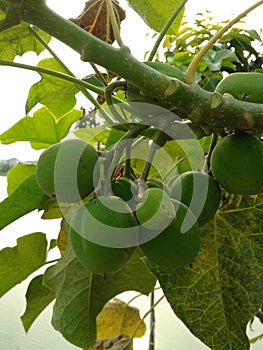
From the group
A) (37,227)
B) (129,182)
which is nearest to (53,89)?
(129,182)

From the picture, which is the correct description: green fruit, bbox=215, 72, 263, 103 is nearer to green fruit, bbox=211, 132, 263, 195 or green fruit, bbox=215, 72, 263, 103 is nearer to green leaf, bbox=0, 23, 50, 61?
green fruit, bbox=211, 132, 263, 195

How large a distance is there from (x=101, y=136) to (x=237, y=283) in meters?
0.35

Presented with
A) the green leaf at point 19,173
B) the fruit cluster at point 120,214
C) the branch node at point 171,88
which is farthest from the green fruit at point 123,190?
the green leaf at point 19,173

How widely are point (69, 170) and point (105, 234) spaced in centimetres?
7

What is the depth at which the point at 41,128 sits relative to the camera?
0.89 m

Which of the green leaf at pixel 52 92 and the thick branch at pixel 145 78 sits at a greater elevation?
the thick branch at pixel 145 78

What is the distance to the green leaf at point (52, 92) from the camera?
842 mm

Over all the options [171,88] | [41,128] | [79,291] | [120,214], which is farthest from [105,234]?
[41,128]

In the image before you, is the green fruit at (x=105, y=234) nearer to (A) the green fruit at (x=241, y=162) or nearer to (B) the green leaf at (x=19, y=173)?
(A) the green fruit at (x=241, y=162)

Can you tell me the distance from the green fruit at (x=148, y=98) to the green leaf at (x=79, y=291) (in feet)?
0.78

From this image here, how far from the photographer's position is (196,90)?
0.40 metres

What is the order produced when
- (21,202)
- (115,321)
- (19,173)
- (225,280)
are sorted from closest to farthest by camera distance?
(225,280) → (21,202) → (19,173) → (115,321)

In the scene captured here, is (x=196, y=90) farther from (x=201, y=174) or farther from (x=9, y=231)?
(x=9, y=231)

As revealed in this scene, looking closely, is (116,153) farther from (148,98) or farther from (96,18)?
(96,18)
